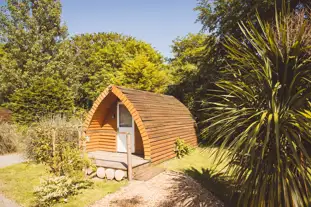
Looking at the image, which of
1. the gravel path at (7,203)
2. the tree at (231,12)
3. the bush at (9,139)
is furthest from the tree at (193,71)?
the bush at (9,139)

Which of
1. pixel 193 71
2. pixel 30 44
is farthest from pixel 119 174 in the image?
pixel 30 44

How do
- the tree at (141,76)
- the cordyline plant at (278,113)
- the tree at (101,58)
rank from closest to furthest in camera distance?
the cordyline plant at (278,113) < the tree at (141,76) < the tree at (101,58)

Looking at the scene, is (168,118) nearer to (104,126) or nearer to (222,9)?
(104,126)

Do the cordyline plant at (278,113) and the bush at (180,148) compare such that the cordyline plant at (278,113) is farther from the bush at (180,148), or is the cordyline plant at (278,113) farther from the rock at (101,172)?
the bush at (180,148)

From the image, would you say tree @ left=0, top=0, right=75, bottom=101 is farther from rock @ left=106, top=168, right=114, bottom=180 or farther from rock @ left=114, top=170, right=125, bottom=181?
rock @ left=114, top=170, right=125, bottom=181

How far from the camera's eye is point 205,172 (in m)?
8.38

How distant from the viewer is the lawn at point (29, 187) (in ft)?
19.2

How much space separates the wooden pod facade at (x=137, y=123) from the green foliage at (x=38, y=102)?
5929 mm

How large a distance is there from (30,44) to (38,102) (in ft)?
34.3

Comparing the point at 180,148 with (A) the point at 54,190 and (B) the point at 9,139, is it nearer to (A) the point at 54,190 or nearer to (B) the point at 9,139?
(A) the point at 54,190

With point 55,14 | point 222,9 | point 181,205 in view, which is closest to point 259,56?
point 181,205

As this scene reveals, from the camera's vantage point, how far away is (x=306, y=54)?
139 inches

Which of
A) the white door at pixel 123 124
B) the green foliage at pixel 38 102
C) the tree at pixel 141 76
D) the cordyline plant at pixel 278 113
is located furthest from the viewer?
the tree at pixel 141 76

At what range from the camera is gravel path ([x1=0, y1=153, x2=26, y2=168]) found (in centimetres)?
977
